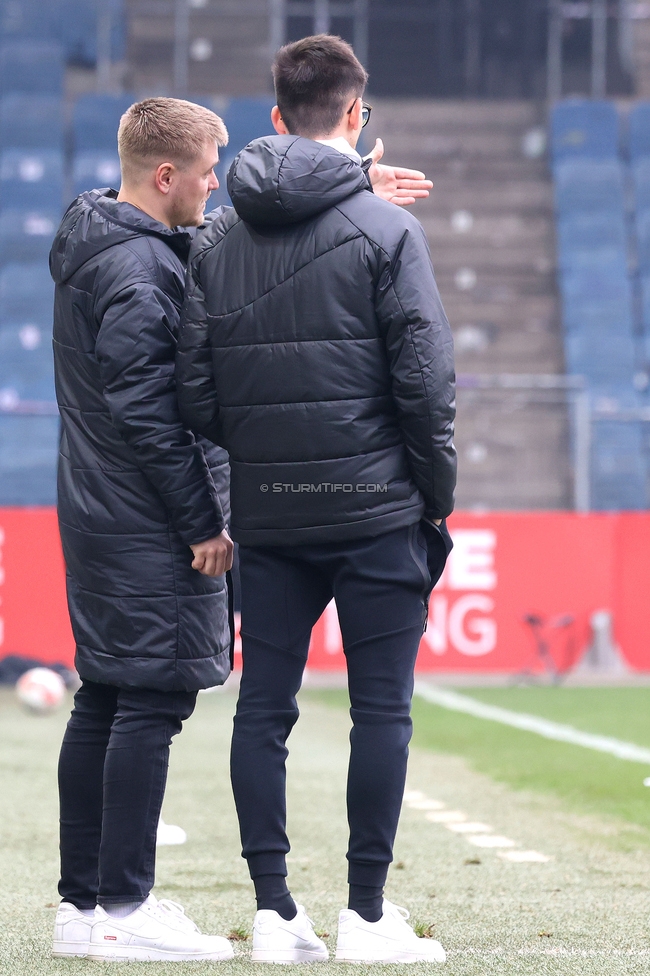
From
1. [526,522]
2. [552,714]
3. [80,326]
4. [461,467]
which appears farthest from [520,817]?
[461,467]

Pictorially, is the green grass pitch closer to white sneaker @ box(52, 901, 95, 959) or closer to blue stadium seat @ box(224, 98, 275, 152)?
white sneaker @ box(52, 901, 95, 959)

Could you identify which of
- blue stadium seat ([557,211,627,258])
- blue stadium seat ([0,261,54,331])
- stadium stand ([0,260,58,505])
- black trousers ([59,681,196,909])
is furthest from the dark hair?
blue stadium seat ([557,211,627,258])

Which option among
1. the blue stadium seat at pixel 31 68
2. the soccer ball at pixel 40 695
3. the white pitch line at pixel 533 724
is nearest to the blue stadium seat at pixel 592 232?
the blue stadium seat at pixel 31 68

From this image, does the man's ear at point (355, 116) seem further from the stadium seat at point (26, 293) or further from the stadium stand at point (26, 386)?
the stadium seat at point (26, 293)

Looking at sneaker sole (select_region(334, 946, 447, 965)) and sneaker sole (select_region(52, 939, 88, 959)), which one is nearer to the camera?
sneaker sole (select_region(334, 946, 447, 965))

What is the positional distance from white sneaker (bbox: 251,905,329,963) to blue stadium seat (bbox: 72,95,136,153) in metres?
16.9

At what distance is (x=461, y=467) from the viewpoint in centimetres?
1579

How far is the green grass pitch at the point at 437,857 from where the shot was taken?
2992 millimetres

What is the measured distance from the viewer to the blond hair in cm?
305

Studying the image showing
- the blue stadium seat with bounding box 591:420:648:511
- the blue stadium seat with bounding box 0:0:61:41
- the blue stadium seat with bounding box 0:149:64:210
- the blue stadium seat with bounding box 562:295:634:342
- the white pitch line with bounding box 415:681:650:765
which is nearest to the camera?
the white pitch line with bounding box 415:681:650:765

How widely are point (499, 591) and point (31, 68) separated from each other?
12204 millimetres

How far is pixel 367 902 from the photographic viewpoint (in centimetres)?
285

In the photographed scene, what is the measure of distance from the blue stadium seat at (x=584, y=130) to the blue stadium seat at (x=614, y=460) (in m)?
6.95

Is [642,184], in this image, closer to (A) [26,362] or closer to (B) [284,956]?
(A) [26,362]
